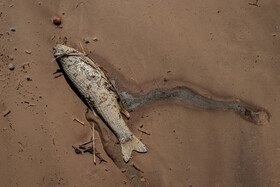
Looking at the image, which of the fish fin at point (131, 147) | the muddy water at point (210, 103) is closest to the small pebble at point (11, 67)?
the fish fin at point (131, 147)

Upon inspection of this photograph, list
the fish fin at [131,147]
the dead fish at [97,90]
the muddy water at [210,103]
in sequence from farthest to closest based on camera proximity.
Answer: the muddy water at [210,103] < the fish fin at [131,147] < the dead fish at [97,90]

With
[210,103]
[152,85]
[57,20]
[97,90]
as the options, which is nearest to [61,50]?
[57,20]

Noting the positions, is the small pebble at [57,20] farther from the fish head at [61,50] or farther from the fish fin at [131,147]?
the fish fin at [131,147]

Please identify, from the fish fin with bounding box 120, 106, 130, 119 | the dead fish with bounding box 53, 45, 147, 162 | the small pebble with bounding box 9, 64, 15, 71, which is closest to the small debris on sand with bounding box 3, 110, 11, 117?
the small pebble with bounding box 9, 64, 15, 71

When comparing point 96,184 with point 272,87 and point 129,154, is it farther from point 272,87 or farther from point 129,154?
point 272,87

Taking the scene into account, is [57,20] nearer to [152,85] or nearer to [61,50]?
[61,50]

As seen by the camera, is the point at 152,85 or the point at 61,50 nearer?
the point at 61,50

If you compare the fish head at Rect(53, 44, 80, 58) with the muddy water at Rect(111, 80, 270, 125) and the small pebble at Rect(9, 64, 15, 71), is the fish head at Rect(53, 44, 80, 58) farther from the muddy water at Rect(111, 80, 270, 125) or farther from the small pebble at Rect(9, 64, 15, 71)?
the muddy water at Rect(111, 80, 270, 125)
